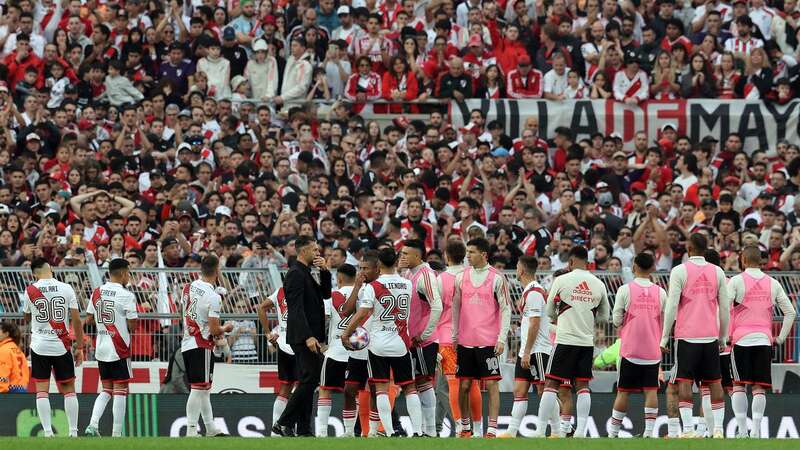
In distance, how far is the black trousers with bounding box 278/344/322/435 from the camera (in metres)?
16.2

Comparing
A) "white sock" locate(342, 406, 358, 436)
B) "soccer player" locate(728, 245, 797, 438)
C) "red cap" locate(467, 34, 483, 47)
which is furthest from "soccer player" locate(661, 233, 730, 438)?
"red cap" locate(467, 34, 483, 47)

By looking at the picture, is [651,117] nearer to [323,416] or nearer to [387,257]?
[387,257]

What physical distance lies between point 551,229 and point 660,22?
6.86 meters

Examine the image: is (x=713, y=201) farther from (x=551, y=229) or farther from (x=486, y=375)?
(x=486, y=375)

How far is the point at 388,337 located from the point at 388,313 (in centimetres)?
25

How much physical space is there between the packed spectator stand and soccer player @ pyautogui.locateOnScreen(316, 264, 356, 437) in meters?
3.16

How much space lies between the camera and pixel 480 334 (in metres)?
16.4

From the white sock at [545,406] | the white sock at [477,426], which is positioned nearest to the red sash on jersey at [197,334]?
the white sock at [477,426]

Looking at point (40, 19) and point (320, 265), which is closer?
point (320, 265)

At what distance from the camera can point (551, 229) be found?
77.6ft

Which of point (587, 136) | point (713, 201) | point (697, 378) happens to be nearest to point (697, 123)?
point (587, 136)

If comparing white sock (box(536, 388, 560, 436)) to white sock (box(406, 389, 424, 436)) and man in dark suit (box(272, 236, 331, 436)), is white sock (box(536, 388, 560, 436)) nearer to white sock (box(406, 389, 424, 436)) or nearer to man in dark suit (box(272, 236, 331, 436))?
white sock (box(406, 389, 424, 436))

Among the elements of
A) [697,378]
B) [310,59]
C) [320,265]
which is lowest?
[697,378]

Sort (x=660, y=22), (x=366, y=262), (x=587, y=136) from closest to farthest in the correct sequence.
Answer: (x=366, y=262), (x=587, y=136), (x=660, y=22)
